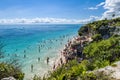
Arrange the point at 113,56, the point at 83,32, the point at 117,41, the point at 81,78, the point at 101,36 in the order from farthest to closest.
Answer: the point at 83,32 → the point at 101,36 → the point at 117,41 → the point at 113,56 → the point at 81,78

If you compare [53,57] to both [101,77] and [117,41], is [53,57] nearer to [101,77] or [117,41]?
[117,41]

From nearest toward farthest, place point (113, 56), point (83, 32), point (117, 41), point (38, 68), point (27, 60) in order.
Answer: point (113, 56) < point (117, 41) < point (38, 68) < point (27, 60) < point (83, 32)

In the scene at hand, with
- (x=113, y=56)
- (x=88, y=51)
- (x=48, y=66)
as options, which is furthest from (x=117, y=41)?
(x=48, y=66)

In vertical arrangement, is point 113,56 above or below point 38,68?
above

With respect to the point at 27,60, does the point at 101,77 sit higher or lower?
higher

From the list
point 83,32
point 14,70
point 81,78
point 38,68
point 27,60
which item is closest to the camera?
point 81,78

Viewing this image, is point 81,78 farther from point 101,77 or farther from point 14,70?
point 14,70

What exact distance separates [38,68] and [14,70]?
4755cm

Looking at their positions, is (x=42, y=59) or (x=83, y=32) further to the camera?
(x=83, y=32)

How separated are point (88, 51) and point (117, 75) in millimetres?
34228

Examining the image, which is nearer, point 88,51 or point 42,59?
point 88,51

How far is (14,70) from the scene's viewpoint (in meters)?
20.0

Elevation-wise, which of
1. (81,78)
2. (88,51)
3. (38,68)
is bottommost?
(38,68)

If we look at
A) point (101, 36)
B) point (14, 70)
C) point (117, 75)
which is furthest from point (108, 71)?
point (101, 36)
